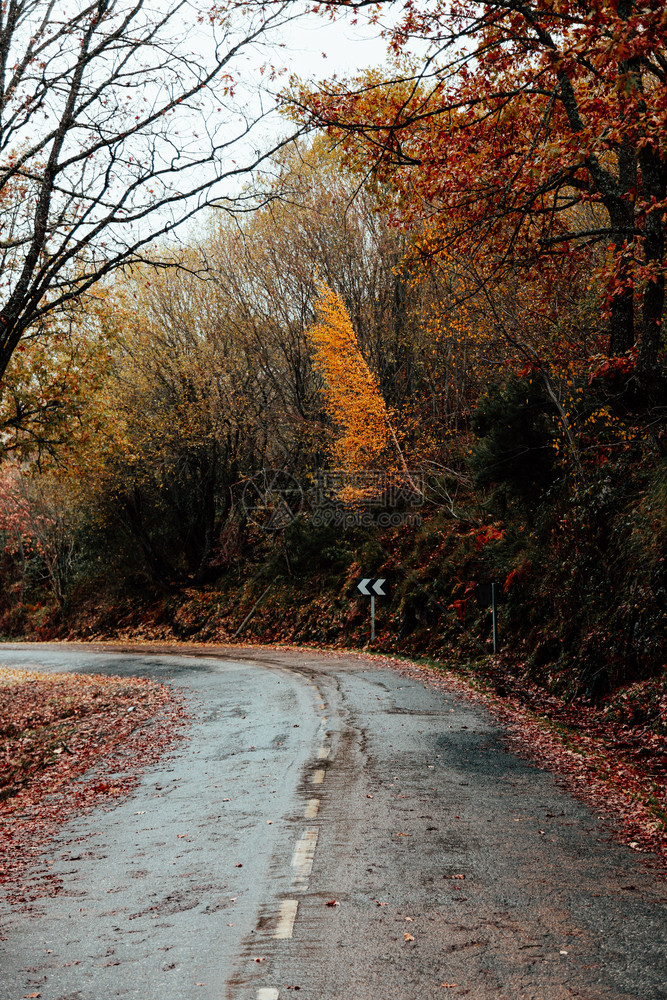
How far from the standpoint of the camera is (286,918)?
485cm

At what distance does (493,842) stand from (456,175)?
319 inches

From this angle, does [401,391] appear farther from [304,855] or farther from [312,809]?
[304,855]

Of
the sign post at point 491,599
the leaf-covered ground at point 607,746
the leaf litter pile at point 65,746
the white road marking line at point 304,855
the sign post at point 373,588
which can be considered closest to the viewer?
the white road marking line at point 304,855

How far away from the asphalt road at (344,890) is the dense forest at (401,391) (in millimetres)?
5009

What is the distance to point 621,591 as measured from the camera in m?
13.7

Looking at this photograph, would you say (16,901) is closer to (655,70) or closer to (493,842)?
(493,842)

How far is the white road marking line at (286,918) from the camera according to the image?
462cm

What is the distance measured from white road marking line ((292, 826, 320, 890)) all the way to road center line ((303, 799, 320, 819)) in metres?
0.35

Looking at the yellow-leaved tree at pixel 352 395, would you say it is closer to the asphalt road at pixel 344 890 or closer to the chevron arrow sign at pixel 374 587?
the chevron arrow sign at pixel 374 587

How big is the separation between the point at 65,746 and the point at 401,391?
2009cm

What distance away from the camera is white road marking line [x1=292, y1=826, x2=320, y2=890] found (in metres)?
5.55

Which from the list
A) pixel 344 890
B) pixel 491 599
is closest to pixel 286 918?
pixel 344 890

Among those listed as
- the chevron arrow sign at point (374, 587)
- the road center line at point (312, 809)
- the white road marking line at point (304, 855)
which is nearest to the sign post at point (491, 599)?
the chevron arrow sign at point (374, 587)

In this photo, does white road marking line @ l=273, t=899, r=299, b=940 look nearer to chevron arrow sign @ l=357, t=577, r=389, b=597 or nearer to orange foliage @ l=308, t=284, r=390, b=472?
chevron arrow sign @ l=357, t=577, r=389, b=597
